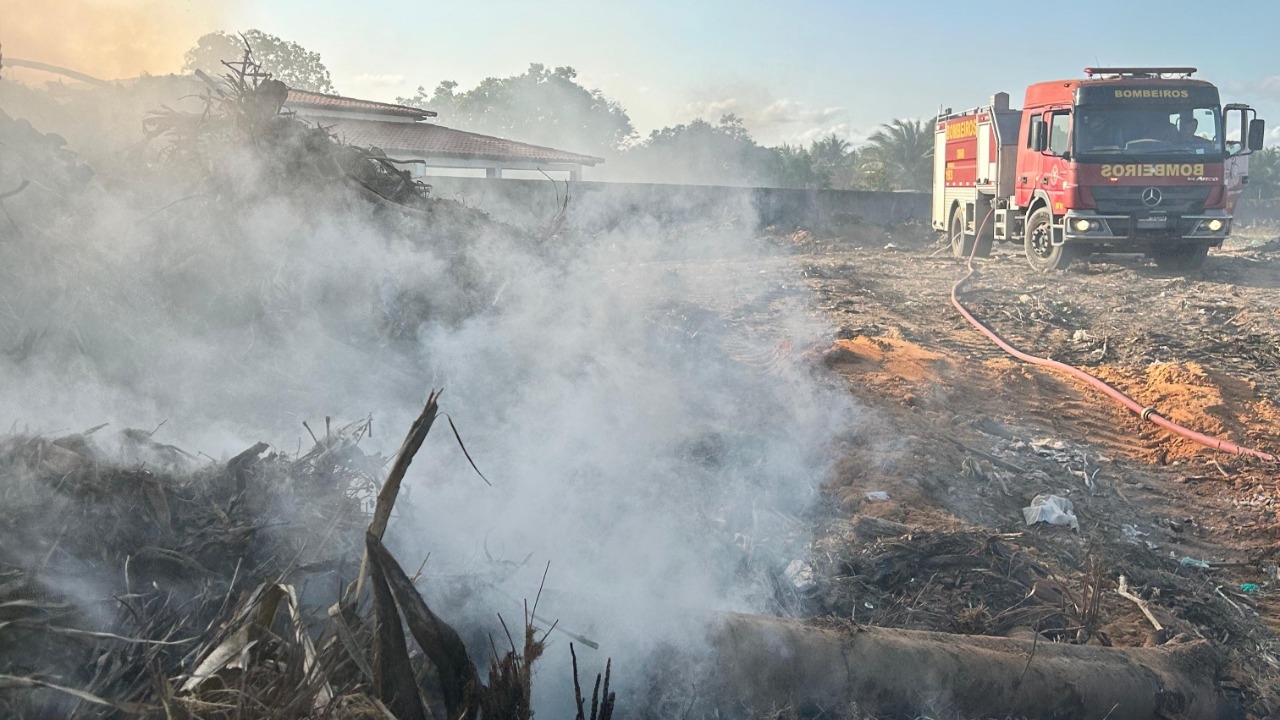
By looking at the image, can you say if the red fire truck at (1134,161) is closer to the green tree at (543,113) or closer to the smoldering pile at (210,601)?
the smoldering pile at (210,601)

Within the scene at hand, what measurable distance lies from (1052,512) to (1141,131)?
32.2ft

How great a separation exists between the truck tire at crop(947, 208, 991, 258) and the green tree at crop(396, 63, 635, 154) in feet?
93.0

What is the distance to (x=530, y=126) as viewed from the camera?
4400cm

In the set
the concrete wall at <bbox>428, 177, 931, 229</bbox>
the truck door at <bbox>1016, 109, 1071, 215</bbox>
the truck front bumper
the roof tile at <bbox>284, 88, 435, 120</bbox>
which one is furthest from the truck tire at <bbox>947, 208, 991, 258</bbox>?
the roof tile at <bbox>284, 88, 435, 120</bbox>

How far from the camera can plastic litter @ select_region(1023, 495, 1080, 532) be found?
4.85 meters

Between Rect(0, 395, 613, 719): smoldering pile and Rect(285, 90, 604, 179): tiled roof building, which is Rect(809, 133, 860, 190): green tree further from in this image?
Rect(0, 395, 613, 719): smoldering pile

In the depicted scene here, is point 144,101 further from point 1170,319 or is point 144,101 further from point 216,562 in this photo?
point 1170,319

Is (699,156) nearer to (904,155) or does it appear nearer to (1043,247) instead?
(904,155)

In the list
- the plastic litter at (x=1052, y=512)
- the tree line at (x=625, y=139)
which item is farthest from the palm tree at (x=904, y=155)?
the plastic litter at (x=1052, y=512)

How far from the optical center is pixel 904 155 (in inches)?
1367

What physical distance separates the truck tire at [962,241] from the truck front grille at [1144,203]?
340cm

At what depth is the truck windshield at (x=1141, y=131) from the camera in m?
12.2

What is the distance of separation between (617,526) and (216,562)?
6.35 ft

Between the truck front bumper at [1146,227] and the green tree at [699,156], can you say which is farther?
the green tree at [699,156]
